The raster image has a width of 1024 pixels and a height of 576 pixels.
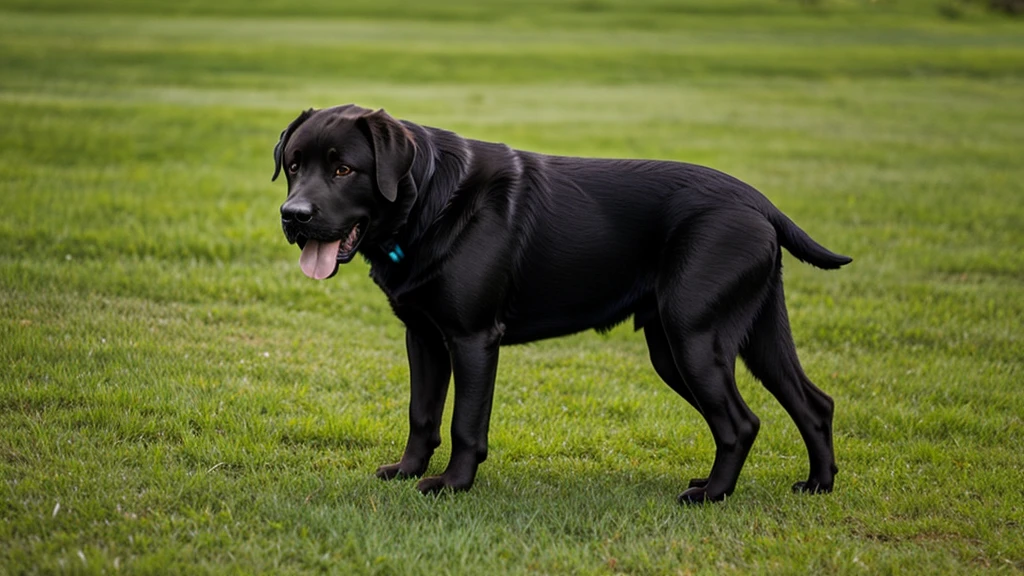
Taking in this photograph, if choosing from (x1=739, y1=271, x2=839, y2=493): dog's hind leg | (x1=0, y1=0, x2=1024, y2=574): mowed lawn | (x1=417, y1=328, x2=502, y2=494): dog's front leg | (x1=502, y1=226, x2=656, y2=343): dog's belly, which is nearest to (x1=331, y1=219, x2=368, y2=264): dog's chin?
(x1=417, y1=328, x2=502, y2=494): dog's front leg

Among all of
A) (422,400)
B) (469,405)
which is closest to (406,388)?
(422,400)

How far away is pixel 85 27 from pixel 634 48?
19.7 meters

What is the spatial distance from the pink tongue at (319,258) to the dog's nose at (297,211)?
0.17m

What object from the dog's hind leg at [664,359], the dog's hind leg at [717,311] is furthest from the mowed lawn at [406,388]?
the dog's hind leg at [664,359]

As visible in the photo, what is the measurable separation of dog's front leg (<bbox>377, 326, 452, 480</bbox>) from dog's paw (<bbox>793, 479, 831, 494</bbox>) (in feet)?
5.83

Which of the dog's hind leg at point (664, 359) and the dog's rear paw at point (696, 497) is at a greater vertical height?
the dog's hind leg at point (664, 359)

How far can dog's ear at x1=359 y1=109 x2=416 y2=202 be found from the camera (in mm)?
4543

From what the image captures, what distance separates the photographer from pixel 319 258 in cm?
459

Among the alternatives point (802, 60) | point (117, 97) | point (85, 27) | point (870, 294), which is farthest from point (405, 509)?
point (85, 27)

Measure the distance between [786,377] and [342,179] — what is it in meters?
2.26

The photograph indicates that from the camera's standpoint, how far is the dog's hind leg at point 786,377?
5043 millimetres

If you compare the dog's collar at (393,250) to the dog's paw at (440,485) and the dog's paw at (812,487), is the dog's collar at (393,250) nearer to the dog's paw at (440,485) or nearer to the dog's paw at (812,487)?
the dog's paw at (440,485)

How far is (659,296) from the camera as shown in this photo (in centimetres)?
487

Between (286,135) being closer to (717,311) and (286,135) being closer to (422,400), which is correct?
(422,400)
